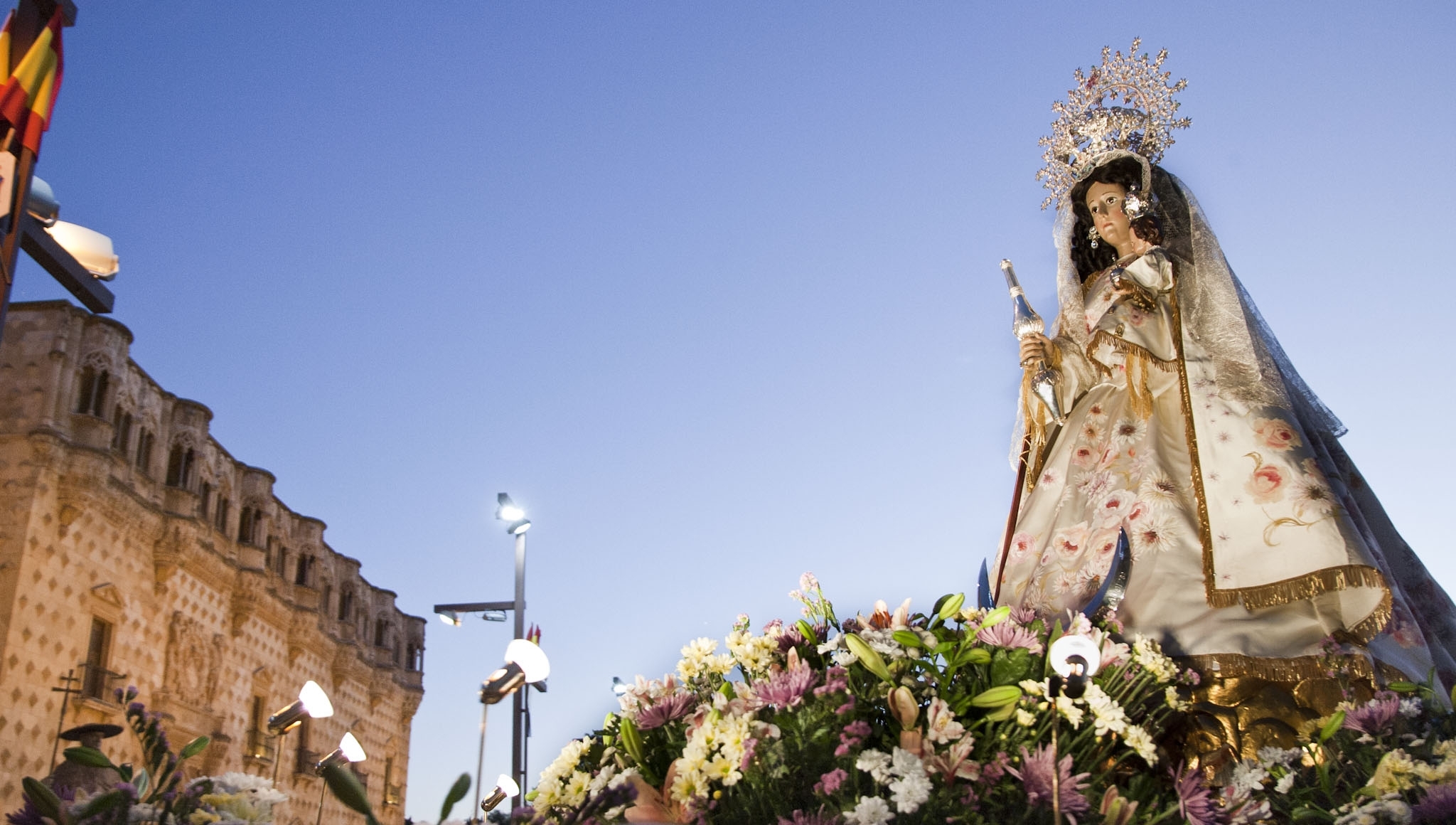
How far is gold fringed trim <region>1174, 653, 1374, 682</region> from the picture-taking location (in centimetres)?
402

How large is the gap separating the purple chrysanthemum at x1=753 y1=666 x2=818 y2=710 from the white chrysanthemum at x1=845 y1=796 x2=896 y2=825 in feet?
1.21

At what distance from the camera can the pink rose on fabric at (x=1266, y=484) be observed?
A: 4.53m

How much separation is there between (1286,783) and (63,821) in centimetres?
298

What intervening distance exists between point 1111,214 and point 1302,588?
2402 millimetres

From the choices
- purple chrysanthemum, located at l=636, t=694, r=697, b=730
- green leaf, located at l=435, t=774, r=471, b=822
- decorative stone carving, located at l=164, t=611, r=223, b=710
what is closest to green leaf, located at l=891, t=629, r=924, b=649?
purple chrysanthemum, located at l=636, t=694, r=697, b=730

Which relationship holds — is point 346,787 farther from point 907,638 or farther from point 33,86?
point 33,86

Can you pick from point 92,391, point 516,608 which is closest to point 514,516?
point 516,608

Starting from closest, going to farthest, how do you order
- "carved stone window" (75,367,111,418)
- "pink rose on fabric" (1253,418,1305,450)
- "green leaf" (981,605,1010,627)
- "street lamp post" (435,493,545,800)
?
"green leaf" (981,605,1010,627)
"pink rose on fabric" (1253,418,1305,450)
"street lamp post" (435,493,545,800)
"carved stone window" (75,367,111,418)

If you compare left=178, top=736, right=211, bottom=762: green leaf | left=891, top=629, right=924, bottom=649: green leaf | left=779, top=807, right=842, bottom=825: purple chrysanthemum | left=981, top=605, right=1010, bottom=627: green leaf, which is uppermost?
left=981, top=605, right=1010, bottom=627: green leaf

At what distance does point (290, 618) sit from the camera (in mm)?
27234

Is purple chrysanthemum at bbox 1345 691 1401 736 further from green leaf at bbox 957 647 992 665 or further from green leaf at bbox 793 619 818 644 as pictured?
green leaf at bbox 793 619 818 644

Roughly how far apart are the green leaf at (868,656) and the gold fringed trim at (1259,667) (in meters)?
1.87

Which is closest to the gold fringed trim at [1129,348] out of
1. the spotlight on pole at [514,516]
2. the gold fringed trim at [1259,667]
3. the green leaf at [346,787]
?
the gold fringed trim at [1259,667]

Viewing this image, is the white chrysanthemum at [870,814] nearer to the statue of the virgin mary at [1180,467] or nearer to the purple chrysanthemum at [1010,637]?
the purple chrysanthemum at [1010,637]
